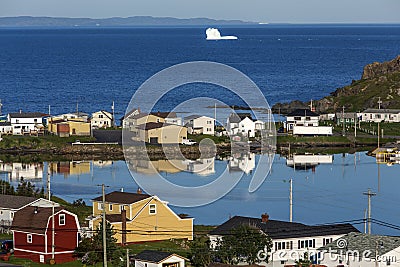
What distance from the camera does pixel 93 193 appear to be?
2336 cm

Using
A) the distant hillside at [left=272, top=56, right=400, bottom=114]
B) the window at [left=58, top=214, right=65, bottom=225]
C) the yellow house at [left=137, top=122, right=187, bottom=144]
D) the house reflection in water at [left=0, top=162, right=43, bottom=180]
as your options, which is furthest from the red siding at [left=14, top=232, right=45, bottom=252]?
the distant hillside at [left=272, top=56, right=400, bottom=114]

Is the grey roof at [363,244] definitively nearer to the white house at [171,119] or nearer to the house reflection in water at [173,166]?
the house reflection in water at [173,166]

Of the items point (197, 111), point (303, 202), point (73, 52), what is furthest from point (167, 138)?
point (73, 52)

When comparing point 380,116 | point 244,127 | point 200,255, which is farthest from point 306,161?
point 200,255

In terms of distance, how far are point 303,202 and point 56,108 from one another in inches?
1052

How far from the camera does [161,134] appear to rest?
33.2 m

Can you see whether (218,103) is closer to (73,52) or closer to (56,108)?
(56,108)

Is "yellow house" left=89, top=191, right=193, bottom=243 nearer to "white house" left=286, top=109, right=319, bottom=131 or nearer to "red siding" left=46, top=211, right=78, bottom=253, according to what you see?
"red siding" left=46, top=211, right=78, bottom=253

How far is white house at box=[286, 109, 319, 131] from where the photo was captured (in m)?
36.2

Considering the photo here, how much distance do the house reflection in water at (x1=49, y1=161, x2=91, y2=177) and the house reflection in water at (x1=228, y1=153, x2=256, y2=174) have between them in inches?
161

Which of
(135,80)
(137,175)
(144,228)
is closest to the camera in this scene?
(144,228)

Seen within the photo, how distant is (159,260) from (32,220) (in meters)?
3.14

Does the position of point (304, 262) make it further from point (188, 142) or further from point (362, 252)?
point (188, 142)

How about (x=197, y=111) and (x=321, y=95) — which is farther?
(x=321, y=95)
